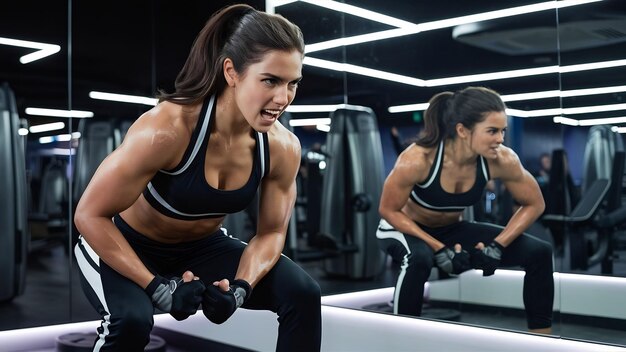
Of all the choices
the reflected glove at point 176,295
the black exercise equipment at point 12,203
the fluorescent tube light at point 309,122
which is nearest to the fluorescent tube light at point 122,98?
the black exercise equipment at point 12,203

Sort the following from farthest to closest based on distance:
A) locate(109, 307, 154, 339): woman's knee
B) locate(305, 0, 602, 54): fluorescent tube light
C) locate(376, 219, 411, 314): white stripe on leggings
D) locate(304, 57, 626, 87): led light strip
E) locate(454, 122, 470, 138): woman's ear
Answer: locate(376, 219, 411, 314): white stripe on leggings → locate(454, 122, 470, 138): woman's ear → locate(305, 0, 602, 54): fluorescent tube light → locate(304, 57, 626, 87): led light strip → locate(109, 307, 154, 339): woman's knee

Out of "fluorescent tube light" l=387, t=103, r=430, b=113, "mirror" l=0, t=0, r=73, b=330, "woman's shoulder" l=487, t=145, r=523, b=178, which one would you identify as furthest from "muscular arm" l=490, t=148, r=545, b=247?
"mirror" l=0, t=0, r=73, b=330

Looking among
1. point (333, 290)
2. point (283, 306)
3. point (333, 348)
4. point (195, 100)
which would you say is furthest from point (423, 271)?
point (195, 100)

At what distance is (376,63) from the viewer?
3461mm

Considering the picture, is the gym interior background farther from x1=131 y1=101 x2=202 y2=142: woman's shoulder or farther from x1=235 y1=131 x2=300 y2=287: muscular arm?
x1=131 y1=101 x2=202 y2=142: woman's shoulder

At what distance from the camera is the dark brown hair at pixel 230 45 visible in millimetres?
1775

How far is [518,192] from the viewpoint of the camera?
8.86 feet

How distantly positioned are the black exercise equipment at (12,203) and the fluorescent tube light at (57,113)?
0.30 ft

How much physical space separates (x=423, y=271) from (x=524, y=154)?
31.1 inches

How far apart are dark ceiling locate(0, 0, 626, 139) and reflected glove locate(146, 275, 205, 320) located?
1.66 m

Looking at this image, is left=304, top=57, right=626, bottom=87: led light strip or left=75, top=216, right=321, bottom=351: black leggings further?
left=304, top=57, right=626, bottom=87: led light strip

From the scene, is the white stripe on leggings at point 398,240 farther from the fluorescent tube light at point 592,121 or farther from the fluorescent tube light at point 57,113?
the fluorescent tube light at point 57,113

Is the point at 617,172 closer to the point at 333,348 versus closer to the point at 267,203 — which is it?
the point at 267,203

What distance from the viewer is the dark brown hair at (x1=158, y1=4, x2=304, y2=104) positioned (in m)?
1.78
